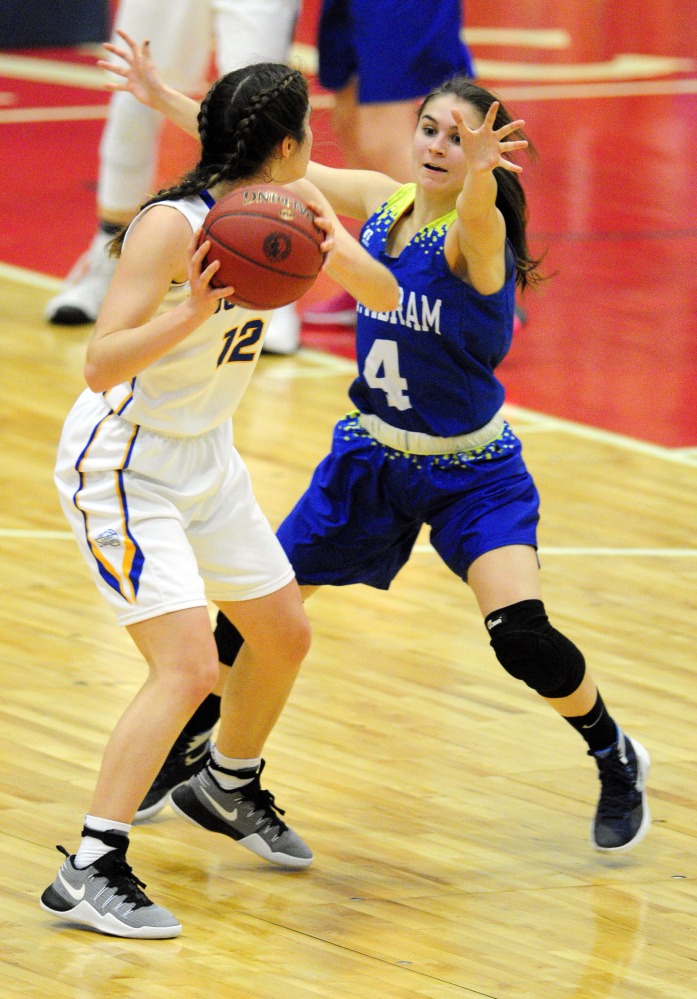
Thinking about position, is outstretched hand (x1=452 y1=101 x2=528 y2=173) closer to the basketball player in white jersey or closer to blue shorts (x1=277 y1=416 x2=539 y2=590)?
blue shorts (x1=277 y1=416 x2=539 y2=590)

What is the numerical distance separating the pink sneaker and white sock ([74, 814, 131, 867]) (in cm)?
453

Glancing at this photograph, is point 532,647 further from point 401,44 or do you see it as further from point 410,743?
point 401,44

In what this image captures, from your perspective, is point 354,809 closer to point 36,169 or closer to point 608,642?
point 608,642

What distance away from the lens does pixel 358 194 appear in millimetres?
3645

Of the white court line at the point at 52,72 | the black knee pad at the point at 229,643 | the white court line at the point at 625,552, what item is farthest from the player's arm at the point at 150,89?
the white court line at the point at 52,72

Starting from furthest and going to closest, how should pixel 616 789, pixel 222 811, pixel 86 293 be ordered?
pixel 86 293 < pixel 616 789 < pixel 222 811

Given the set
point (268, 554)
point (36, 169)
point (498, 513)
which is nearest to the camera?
point (268, 554)

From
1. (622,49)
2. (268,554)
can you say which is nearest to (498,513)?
(268,554)

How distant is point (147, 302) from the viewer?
2.73 m

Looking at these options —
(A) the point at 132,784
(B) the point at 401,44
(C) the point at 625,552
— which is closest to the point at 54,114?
(B) the point at 401,44

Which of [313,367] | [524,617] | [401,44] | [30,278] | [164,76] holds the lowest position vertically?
[30,278]

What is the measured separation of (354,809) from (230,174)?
1.32 meters

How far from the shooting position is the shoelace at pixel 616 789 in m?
3.29

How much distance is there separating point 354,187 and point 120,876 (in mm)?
1609
